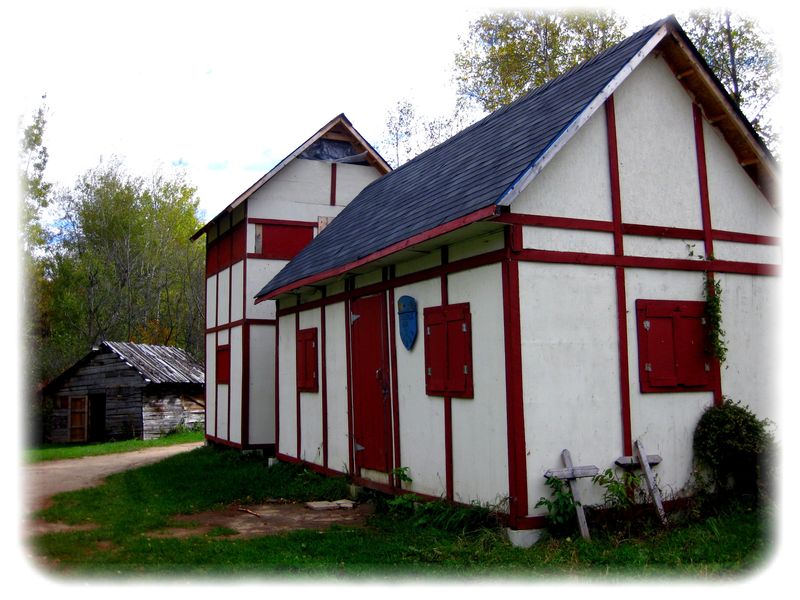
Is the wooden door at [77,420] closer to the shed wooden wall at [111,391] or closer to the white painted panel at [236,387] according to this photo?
the shed wooden wall at [111,391]

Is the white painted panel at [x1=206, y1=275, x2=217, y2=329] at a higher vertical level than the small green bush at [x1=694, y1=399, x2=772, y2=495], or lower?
higher

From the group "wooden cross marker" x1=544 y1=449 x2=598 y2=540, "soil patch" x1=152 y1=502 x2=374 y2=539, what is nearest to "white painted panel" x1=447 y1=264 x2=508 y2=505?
"wooden cross marker" x1=544 y1=449 x2=598 y2=540

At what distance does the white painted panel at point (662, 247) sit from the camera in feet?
30.5

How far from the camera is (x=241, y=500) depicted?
12.1m

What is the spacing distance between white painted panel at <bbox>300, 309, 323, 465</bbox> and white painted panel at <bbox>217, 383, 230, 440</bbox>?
17.2 feet

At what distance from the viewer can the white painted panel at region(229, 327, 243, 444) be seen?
1789 cm

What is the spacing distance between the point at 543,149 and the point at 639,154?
1873 millimetres

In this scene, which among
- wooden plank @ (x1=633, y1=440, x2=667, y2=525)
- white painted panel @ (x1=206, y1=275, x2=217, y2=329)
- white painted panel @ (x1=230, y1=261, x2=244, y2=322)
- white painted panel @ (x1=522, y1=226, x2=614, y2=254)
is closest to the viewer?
white painted panel @ (x1=522, y1=226, x2=614, y2=254)

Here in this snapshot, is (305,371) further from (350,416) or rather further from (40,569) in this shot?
(40,569)

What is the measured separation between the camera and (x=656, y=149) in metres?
9.74

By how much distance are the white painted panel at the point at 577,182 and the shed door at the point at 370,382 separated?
3.33 metres

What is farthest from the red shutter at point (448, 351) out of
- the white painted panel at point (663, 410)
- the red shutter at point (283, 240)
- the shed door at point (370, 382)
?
the red shutter at point (283, 240)

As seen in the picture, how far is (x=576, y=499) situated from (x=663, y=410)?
195 centimetres

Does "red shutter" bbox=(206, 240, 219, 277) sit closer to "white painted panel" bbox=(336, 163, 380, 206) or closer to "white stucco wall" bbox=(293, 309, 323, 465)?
"white painted panel" bbox=(336, 163, 380, 206)
